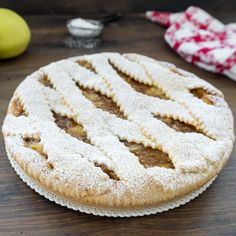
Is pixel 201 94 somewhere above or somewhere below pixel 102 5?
above

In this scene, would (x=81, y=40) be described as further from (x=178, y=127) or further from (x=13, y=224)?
(x=13, y=224)

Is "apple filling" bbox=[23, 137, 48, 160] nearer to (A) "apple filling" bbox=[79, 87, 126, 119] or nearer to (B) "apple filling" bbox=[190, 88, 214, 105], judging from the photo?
(A) "apple filling" bbox=[79, 87, 126, 119]

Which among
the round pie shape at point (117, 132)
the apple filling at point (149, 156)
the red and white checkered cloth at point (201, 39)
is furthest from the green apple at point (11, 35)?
the apple filling at point (149, 156)

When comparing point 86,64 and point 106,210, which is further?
point 86,64

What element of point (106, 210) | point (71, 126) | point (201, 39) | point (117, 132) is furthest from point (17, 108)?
point (201, 39)

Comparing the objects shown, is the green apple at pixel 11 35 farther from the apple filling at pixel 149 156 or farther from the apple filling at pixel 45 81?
the apple filling at pixel 149 156

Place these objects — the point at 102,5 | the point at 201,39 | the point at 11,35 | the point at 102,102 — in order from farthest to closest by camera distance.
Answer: the point at 102,5, the point at 201,39, the point at 11,35, the point at 102,102

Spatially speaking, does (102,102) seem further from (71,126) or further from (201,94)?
(201,94)
